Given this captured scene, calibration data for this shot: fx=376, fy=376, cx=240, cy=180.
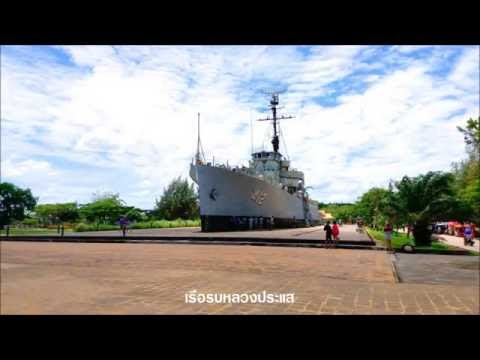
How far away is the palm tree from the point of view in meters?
14.7

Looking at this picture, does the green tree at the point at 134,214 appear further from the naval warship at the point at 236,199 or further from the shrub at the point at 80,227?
the naval warship at the point at 236,199

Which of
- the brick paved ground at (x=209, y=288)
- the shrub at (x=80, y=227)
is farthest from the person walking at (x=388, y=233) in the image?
the shrub at (x=80, y=227)

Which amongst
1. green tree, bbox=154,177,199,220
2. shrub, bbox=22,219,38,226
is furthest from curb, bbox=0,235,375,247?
green tree, bbox=154,177,199,220

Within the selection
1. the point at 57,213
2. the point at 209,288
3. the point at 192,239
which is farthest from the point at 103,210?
the point at 209,288

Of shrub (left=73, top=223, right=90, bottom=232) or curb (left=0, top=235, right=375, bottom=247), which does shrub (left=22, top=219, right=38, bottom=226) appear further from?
curb (left=0, top=235, right=375, bottom=247)

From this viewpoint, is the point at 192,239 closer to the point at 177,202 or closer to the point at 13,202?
the point at 13,202

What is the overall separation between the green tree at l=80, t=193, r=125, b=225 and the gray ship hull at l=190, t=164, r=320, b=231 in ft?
28.8

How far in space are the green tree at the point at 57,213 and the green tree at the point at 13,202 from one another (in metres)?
2.44

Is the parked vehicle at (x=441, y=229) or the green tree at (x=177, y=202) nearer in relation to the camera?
the parked vehicle at (x=441, y=229)

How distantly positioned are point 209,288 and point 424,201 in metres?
12.2

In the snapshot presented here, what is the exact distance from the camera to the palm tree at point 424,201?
1472 cm
